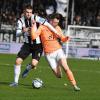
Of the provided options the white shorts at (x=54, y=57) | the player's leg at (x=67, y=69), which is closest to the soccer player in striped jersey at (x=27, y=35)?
the white shorts at (x=54, y=57)

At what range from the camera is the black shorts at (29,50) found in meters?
16.8

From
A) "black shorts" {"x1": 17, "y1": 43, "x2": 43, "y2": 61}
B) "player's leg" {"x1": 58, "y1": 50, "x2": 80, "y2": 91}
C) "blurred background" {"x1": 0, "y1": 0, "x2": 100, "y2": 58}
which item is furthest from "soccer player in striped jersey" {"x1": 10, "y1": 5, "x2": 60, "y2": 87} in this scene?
"blurred background" {"x1": 0, "y1": 0, "x2": 100, "y2": 58}

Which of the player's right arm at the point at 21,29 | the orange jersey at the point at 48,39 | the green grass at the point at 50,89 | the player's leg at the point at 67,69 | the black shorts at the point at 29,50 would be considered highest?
the player's right arm at the point at 21,29

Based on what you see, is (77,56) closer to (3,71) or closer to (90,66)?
(90,66)

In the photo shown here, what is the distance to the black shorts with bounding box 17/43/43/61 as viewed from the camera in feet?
55.0

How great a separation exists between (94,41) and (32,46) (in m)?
16.8

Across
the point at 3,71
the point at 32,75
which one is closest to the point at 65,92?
the point at 32,75

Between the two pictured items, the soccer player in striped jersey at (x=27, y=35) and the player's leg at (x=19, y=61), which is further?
the player's leg at (x=19, y=61)

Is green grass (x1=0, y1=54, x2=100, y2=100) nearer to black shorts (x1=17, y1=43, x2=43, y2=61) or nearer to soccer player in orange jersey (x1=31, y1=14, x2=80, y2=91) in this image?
soccer player in orange jersey (x1=31, y1=14, x2=80, y2=91)

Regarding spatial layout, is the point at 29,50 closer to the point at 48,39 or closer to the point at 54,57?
the point at 48,39

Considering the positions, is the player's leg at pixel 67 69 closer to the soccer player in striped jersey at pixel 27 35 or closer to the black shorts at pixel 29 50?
the soccer player in striped jersey at pixel 27 35

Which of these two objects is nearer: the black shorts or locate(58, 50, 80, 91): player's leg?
locate(58, 50, 80, 91): player's leg

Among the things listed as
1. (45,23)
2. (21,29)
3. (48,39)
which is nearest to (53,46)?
(48,39)

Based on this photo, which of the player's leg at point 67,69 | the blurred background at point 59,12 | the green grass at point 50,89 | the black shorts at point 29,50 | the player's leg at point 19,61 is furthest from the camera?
the blurred background at point 59,12
